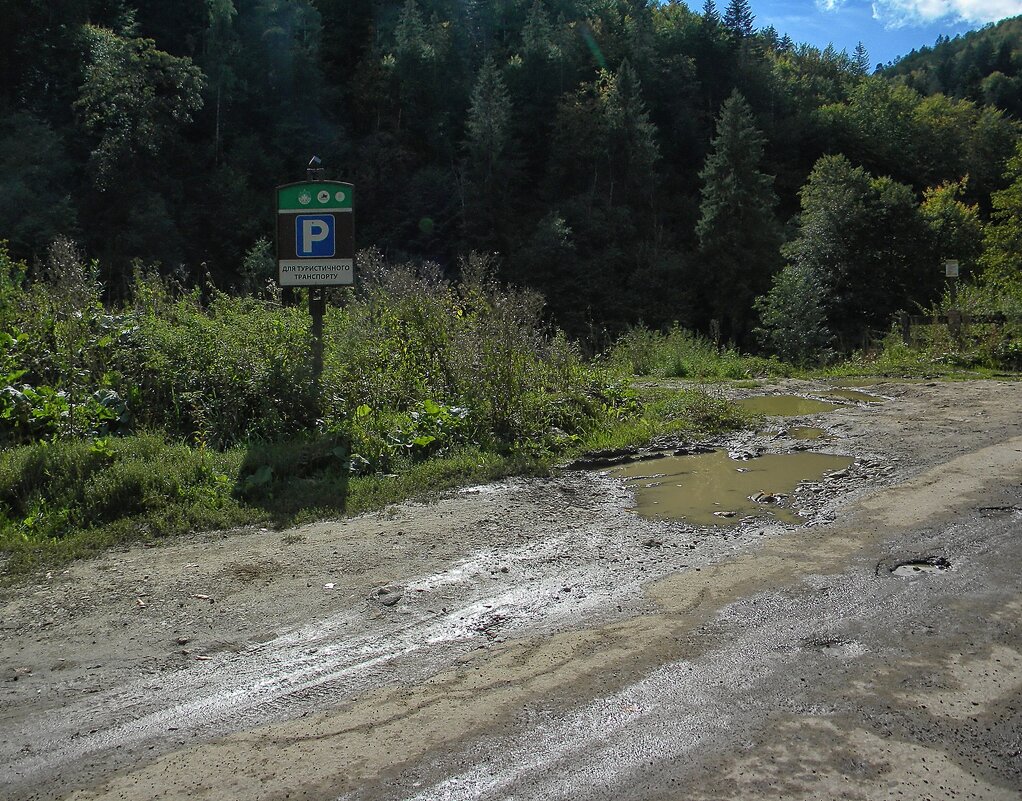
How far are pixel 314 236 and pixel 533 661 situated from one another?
621cm

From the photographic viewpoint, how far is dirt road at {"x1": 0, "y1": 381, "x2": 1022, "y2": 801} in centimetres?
321

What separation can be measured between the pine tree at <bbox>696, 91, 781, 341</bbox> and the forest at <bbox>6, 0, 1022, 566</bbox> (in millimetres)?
181

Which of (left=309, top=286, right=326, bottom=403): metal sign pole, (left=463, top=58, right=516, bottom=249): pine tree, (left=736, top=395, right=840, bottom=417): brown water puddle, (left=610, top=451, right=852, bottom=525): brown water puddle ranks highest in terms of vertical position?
(left=463, top=58, right=516, bottom=249): pine tree

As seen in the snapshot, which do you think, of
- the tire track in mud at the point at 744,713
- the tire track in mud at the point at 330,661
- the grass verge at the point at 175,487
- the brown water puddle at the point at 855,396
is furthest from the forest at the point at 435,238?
the tire track in mud at the point at 744,713

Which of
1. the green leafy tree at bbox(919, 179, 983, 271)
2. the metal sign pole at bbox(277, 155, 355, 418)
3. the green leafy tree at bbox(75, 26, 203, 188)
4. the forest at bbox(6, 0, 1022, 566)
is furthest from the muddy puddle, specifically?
the green leafy tree at bbox(75, 26, 203, 188)

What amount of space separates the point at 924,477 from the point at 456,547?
4.41 metres

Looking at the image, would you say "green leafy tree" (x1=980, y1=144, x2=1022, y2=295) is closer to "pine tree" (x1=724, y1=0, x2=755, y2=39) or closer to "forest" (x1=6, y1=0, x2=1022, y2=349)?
"forest" (x1=6, y1=0, x2=1022, y2=349)

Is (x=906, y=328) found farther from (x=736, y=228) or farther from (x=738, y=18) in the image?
(x=738, y=18)

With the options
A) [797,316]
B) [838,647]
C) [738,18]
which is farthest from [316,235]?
[738,18]

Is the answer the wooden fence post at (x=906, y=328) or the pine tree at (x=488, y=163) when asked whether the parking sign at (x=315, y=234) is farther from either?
the pine tree at (x=488, y=163)

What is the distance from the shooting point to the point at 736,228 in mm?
47938

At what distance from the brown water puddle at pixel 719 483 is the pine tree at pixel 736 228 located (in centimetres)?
3967

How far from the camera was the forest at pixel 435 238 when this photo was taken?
26.2 feet

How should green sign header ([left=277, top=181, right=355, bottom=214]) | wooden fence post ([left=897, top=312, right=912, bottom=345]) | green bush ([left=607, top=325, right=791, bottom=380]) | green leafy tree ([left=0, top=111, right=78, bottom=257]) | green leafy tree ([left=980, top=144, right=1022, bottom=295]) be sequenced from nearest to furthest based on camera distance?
green sign header ([left=277, top=181, right=355, bottom=214]) → green bush ([left=607, top=325, right=791, bottom=380]) → wooden fence post ([left=897, top=312, right=912, bottom=345]) → green leafy tree ([left=980, top=144, right=1022, bottom=295]) → green leafy tree ([left=0, top=111, right=78, bottom=257])
